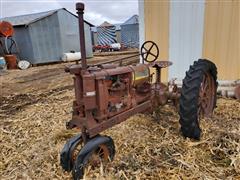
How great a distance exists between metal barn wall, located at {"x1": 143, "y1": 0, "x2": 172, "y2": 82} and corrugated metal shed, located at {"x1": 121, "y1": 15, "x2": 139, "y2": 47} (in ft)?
62.3

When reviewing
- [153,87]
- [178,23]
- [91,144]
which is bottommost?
[91,144]

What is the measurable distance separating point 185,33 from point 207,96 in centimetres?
207

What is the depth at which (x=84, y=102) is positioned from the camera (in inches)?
98.4

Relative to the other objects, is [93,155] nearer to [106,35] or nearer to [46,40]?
[46,40]

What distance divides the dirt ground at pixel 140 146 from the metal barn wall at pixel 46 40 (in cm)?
876

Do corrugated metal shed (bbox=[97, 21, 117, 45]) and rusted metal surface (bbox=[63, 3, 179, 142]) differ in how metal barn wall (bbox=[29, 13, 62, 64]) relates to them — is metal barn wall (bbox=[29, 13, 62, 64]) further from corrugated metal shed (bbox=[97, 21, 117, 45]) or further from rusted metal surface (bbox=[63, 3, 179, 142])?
corrugated metal shed (bbox=[97, 21, 117, 45])

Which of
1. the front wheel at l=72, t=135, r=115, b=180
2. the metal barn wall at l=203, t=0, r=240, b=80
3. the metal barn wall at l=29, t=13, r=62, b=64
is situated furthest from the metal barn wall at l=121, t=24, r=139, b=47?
the front wheel at l=72, t=135, r=115, b=180

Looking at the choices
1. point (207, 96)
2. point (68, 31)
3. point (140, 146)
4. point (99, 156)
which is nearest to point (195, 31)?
point (207, 96)

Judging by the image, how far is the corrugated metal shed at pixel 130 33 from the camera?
2462 centimetres

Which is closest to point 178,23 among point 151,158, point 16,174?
point 151,158

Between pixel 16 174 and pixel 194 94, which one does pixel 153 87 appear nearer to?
pixel 194 94

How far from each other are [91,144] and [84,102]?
1.41ft

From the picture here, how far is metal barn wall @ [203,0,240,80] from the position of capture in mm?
4934

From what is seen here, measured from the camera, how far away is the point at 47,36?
1364 centimetres
